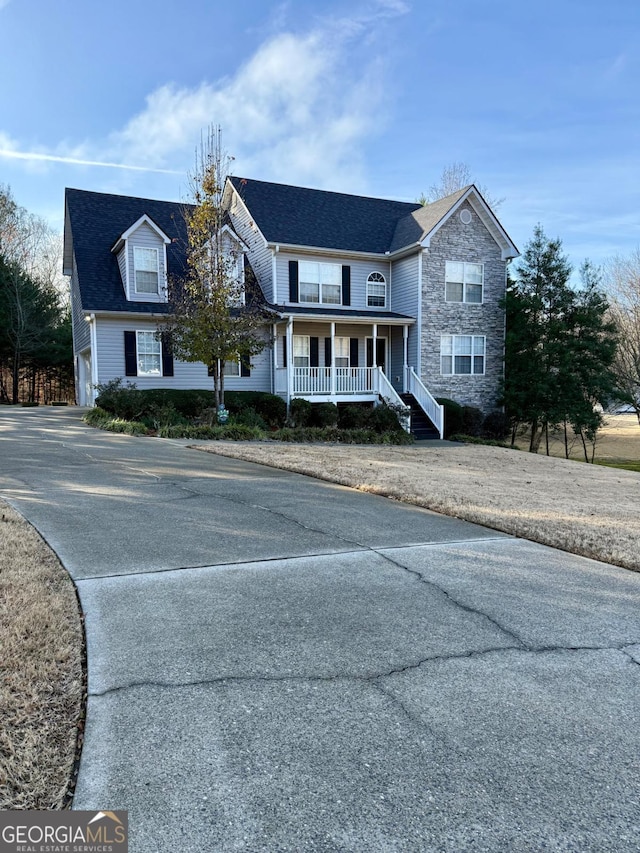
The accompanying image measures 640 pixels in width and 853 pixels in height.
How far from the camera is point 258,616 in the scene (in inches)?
148

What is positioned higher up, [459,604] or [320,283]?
[320,283]

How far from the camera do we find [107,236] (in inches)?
837

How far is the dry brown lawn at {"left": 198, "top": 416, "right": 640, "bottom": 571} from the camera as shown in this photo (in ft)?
20.4

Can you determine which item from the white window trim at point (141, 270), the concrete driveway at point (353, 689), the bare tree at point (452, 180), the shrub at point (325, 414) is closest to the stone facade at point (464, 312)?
the shrub at point (325, 414)

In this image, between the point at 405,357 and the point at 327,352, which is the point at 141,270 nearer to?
the point at 327,352

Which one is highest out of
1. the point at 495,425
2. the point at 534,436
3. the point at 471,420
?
the point at 471,420

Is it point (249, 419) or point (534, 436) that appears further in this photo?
point (534, 436)

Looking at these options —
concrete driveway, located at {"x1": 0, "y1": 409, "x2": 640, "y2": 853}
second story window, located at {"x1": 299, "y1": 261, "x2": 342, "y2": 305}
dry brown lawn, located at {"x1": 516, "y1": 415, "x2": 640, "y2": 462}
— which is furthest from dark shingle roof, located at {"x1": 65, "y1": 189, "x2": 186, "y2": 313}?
dry brown lawn, located at {"x1": 516, "y1": 415, "x2": 640, "y2": 462}

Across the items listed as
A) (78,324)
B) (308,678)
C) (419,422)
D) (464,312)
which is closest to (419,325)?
(464,312)

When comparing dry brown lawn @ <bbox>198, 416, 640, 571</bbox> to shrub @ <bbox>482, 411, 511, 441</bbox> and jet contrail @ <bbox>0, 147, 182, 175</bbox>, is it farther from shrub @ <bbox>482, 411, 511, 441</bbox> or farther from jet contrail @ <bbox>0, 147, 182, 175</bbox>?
jet contrail @ <bbox>0, 147, 182, 175</bbox>

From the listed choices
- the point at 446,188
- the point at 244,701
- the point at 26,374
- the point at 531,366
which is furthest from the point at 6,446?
the point at 446,188

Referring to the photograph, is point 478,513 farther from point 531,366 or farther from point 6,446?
point 531,366

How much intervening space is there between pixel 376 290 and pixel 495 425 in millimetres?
7347

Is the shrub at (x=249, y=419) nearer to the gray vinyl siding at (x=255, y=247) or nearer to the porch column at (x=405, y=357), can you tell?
the gray vinyl siding at (x=255, y=247)
